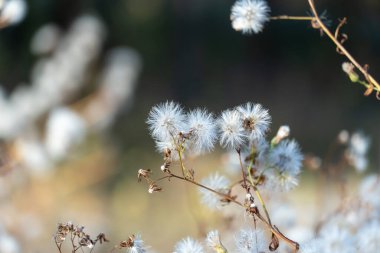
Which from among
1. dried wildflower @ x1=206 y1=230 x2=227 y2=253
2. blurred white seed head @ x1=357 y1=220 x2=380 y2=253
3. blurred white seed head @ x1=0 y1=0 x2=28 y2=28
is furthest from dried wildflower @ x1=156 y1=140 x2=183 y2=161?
blurred white seed head @ x1=0 y1=0 x2=28 y2=28

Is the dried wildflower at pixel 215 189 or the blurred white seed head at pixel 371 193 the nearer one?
the dried wildflower at pixel 215 189

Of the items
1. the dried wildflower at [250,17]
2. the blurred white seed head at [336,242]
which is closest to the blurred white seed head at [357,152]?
the blurred white seed head at [336,242]

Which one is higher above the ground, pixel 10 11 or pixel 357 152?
pixel 10 11

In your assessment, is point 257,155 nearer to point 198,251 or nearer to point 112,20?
point 198,251

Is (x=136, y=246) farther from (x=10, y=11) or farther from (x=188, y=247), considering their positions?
(x=10, y=11)

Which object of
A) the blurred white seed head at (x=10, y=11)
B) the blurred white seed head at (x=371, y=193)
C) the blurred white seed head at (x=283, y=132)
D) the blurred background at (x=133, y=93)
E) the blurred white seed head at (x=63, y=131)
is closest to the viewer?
the blurred white seed head at (x=283, y=132)

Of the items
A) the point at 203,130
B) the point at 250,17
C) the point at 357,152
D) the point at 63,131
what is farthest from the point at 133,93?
the point at 203,130

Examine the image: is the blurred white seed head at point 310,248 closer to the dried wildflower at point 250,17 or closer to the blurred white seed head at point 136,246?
the blurred white seed head at point 136,246
